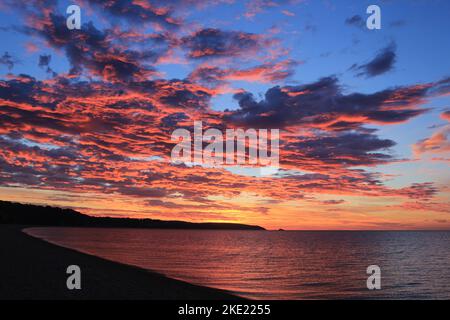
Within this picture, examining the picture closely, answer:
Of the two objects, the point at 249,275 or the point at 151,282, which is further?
the point at 249,275

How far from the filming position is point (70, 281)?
982 inches

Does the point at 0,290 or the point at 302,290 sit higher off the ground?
the point at 0,290

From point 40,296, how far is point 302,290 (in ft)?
67.7
